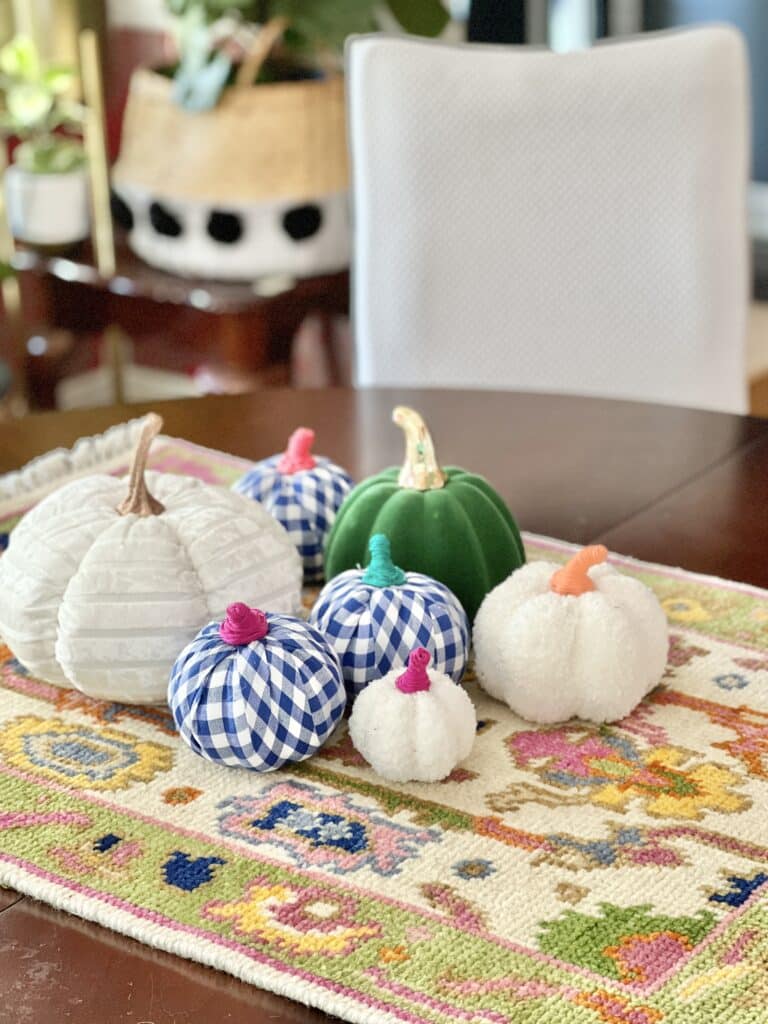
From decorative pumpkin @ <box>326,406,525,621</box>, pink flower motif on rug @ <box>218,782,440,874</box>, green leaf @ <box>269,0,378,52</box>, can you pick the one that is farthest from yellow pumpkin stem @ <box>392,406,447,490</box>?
green leaf @ <box>269,0,378,52</box>

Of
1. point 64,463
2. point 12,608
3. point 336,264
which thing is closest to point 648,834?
point 12,608

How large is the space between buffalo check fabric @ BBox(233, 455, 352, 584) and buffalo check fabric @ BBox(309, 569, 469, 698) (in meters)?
0.18

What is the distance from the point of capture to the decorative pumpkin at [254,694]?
0.91m

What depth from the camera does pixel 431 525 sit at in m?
1.06

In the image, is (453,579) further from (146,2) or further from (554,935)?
(146,2)

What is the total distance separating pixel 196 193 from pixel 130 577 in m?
1.77

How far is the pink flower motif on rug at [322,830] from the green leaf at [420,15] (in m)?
2.24

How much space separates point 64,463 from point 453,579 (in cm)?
50

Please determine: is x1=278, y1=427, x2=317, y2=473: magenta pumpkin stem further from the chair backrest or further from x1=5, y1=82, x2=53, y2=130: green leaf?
x1=5, y1=82, x2=53, y2=130: green leaf

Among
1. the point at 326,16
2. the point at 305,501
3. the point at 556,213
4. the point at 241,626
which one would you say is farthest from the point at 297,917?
the point at 326,16

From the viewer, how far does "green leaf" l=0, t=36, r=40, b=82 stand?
292 centimetres

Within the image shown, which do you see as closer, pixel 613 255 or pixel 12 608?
pixel 12 608

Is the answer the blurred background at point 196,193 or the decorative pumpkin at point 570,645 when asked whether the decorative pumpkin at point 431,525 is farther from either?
the blurred background at point 196,193

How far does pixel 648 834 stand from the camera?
870mm
